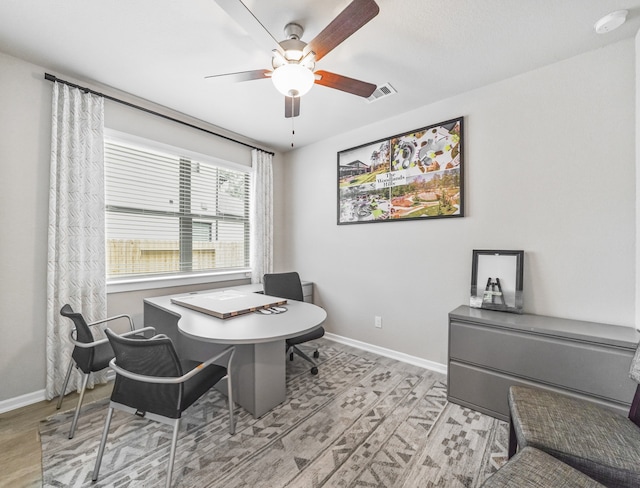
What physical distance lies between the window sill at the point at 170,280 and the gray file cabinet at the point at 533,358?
2611 mm

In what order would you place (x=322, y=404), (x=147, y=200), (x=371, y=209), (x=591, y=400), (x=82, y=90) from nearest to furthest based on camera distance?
(x=591, y=400), (x=322, y=404), (x=82, y=90), (x=147, y=200), (x=371, y=209)

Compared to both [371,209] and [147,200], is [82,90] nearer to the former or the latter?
[147,200]

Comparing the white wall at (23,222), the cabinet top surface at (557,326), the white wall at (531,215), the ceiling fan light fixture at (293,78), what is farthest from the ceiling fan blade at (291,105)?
the cabinet top surface at (557,326)

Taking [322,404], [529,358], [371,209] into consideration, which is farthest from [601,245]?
[322,404]

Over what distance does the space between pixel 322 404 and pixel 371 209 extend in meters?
2.08

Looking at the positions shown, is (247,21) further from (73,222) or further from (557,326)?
(557,326)

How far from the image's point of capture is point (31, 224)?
216 centimetres

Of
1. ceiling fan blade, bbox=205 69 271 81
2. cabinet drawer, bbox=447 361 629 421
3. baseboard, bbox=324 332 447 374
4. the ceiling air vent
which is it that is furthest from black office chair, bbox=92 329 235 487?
the ceiling air vent

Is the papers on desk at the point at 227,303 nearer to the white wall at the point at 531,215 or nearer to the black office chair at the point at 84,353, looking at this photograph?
the black office chair at the point at 84,353

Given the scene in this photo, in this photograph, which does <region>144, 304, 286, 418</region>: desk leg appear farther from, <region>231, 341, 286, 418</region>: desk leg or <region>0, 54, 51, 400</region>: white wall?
<region>0, 54, 51, 400</region>: white wall

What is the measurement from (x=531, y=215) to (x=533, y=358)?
1.13m

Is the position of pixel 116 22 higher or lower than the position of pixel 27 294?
higher

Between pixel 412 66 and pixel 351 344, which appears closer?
pixel 412 66

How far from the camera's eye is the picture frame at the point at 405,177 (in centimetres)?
260
